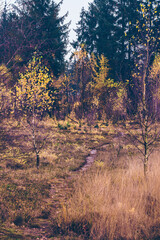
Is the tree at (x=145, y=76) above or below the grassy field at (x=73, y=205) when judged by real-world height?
above

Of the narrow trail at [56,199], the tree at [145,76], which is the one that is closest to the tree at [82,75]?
the narrow trail at [56,199]

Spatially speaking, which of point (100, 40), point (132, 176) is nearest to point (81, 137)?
point (132, 176)

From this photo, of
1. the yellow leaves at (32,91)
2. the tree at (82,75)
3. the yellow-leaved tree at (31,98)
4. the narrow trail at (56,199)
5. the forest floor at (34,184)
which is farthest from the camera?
the tree at (82,75)

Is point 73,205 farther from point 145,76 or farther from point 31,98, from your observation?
point 31,98

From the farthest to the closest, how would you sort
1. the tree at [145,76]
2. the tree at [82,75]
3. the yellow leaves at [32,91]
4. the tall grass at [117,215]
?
1. the tree at [82,75]
2. the yellow leaves at [32,91]
3. the tree at [145,76]
4. the tall grass at [117,215]

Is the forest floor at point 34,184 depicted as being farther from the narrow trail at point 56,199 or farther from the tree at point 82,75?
A: the tree at point 82,75

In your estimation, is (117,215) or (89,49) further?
(89,49)

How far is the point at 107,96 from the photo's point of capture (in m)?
24.8

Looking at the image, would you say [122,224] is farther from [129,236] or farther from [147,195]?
[147,195]

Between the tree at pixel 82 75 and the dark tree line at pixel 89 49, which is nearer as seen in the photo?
the dark tree line at pixel 89 49

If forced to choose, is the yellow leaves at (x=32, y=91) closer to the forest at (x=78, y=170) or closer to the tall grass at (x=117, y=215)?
the forest at (x=78, y=170)

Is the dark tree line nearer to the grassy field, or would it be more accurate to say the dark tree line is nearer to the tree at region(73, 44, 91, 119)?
the tree at region(73, 44, 91, 119)

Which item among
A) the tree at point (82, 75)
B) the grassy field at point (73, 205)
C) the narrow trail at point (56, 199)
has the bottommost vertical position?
the narrow trail at point (56, 199)

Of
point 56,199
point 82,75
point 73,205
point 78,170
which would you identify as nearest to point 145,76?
point 73,205
